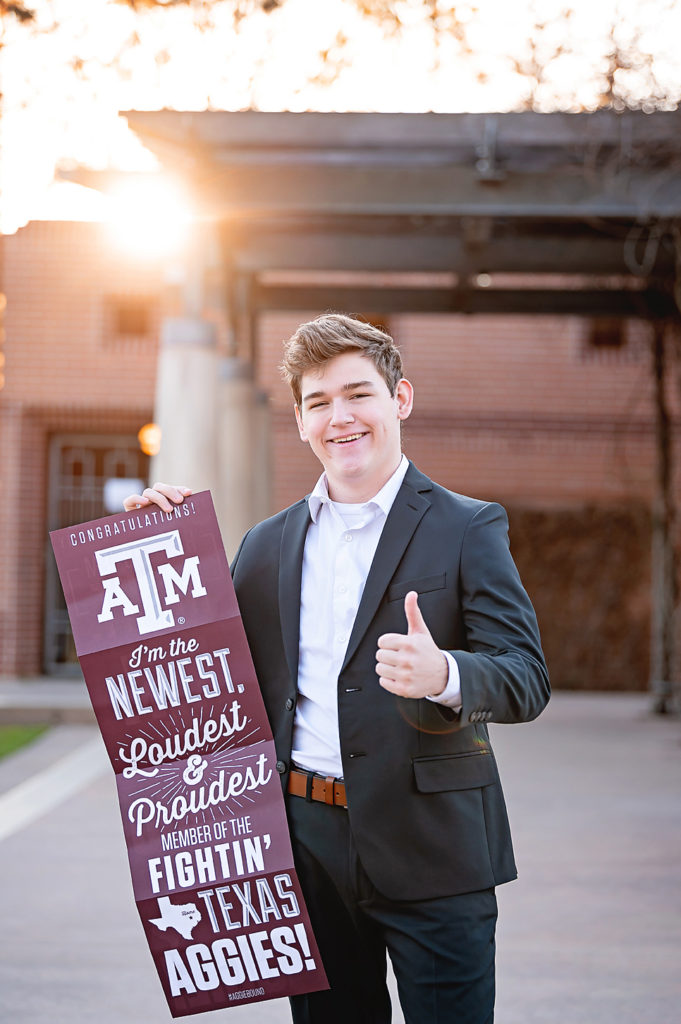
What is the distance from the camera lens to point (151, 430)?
1639 cm

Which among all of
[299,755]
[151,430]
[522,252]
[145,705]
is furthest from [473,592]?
[151,430]

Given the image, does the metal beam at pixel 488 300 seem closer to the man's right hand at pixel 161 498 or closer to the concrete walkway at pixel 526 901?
the concrete walkway at pixel 526 901

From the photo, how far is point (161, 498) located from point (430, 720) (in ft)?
2.29

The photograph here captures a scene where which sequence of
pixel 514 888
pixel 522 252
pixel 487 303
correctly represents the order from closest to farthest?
pixel 514 888 → pixel 522 252 → pixel 487 303

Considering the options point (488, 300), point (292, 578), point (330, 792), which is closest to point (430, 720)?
point (330, 792)

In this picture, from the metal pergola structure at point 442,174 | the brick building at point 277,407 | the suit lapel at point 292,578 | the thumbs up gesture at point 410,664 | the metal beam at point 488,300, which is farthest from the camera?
the brick building at point 277,407

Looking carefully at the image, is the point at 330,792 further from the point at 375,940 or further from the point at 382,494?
the point at 382,494

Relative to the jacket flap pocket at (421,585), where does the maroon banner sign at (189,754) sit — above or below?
below

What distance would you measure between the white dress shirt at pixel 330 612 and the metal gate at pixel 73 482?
46.5ft

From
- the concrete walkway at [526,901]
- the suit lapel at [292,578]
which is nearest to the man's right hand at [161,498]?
the suit lapel at [292,578]

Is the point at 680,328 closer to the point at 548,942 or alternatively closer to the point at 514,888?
the point at 514,888

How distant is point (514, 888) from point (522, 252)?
17.6ft

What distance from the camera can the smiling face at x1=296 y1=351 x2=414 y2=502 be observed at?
246 cm

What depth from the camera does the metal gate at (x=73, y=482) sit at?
54.2 ft
